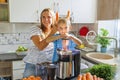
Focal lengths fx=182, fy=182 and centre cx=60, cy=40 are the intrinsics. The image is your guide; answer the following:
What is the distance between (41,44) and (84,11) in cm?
182

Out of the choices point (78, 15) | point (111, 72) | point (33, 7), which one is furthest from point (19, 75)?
point (111, 72)

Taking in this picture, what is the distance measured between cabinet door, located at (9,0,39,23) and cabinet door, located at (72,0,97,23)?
2.13ft

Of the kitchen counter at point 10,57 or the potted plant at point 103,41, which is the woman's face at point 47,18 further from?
the potted plant at point 103,41

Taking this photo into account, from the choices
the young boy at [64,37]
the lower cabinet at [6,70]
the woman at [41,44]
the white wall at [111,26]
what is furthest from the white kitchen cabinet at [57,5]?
the young boy at [64,37]

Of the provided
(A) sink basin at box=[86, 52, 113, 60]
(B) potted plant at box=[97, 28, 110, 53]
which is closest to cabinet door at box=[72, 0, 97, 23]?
(B) potted plant at box=[97, 28, 110, 53]

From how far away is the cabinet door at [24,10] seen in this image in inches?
105

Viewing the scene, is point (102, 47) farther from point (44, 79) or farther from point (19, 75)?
point (44, 79)

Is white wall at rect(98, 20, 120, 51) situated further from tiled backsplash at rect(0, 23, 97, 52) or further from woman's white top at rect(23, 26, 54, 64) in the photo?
woman's white top at rect(23, 26, 54, 64)

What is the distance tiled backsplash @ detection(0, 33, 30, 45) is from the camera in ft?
9.89

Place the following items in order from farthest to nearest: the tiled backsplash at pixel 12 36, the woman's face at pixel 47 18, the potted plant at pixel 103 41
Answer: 1. the tiled backsplash at pixel 12 36
2. the potted plant at pixel 103 41
3. the woman's face at pixel 47 18

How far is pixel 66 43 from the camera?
125cm

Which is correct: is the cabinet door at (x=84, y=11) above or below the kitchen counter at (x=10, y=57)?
above

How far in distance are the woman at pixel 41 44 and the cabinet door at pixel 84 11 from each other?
1546 millimetres

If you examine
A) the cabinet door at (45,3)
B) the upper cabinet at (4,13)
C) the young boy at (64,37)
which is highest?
the cabinet door at (45,3)
